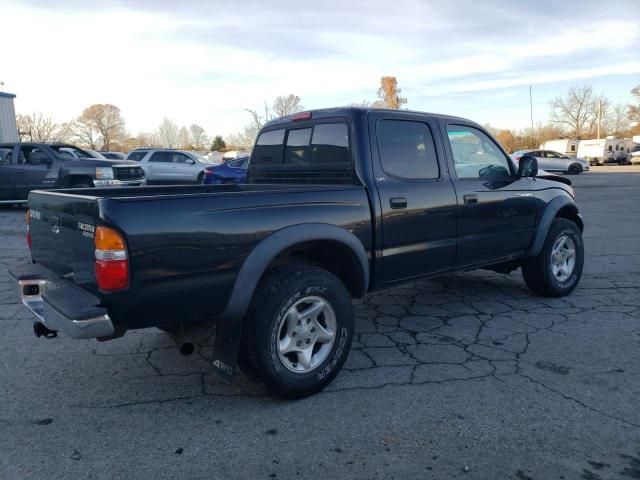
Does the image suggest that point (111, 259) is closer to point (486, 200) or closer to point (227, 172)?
point (486, 200)

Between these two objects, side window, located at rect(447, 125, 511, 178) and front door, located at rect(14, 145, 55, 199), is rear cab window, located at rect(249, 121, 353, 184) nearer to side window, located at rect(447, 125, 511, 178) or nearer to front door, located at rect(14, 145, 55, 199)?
side window, located at rect(447, 125, 511, 178)

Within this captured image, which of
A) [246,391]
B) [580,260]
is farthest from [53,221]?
[580,260]

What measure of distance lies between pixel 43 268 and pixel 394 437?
2518mm

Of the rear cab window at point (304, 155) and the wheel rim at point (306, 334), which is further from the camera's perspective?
the rear cab window at point (304, 155)

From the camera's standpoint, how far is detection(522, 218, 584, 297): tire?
17.6 ft

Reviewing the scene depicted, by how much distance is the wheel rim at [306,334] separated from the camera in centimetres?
331

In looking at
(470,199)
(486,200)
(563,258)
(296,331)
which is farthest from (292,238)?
(563,258)

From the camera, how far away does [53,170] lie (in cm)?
1302

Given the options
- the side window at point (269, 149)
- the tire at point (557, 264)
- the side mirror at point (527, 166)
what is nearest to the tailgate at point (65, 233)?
the side window at point (269, 149)

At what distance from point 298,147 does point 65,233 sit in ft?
6.75

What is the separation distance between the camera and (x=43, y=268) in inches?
139

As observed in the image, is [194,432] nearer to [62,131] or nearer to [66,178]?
[66,178]

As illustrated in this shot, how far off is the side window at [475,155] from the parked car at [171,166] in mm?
16259

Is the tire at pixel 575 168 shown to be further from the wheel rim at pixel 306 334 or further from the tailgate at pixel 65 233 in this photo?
the tailgate at pixel 65 233
